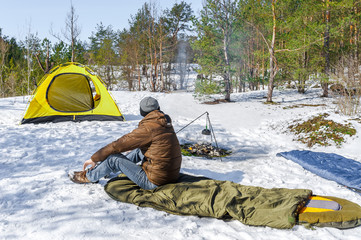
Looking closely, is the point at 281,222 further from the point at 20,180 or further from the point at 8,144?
the point at 8,144

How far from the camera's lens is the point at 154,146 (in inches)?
117

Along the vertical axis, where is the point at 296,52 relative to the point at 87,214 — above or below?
above

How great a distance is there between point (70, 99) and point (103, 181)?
513cm

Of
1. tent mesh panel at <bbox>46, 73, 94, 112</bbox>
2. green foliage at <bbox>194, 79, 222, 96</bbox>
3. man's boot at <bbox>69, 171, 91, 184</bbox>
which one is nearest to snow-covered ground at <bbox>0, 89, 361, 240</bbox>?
man's boot at <bbox>69, 171, 91, 184</bbox>

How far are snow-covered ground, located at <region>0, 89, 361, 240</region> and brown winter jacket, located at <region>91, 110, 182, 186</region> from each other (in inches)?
18.2

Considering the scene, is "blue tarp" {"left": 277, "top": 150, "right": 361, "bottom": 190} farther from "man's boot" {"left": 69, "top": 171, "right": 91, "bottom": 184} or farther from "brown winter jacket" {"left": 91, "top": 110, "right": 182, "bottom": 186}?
"man's boot" {"left": 69, "top": 171, "right": 91, "bottom": 184}

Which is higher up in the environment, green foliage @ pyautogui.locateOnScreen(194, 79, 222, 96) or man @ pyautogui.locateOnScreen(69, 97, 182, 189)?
green foliage @ pyautogui.locateOnScreen(194, 79, 222, 96)

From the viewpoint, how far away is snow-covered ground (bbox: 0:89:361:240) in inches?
98.2

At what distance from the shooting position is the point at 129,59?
27.0 meters

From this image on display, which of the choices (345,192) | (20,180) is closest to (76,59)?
(20,180)

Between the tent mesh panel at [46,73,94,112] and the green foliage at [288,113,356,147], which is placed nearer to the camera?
the green foliage at [288,113,356,147]

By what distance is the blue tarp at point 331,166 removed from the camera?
4059 millimetres

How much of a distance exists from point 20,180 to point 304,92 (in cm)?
1815

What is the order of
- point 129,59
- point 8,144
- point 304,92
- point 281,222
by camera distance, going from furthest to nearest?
point 129,59
point 304,92
point 8,144
point 281,222
